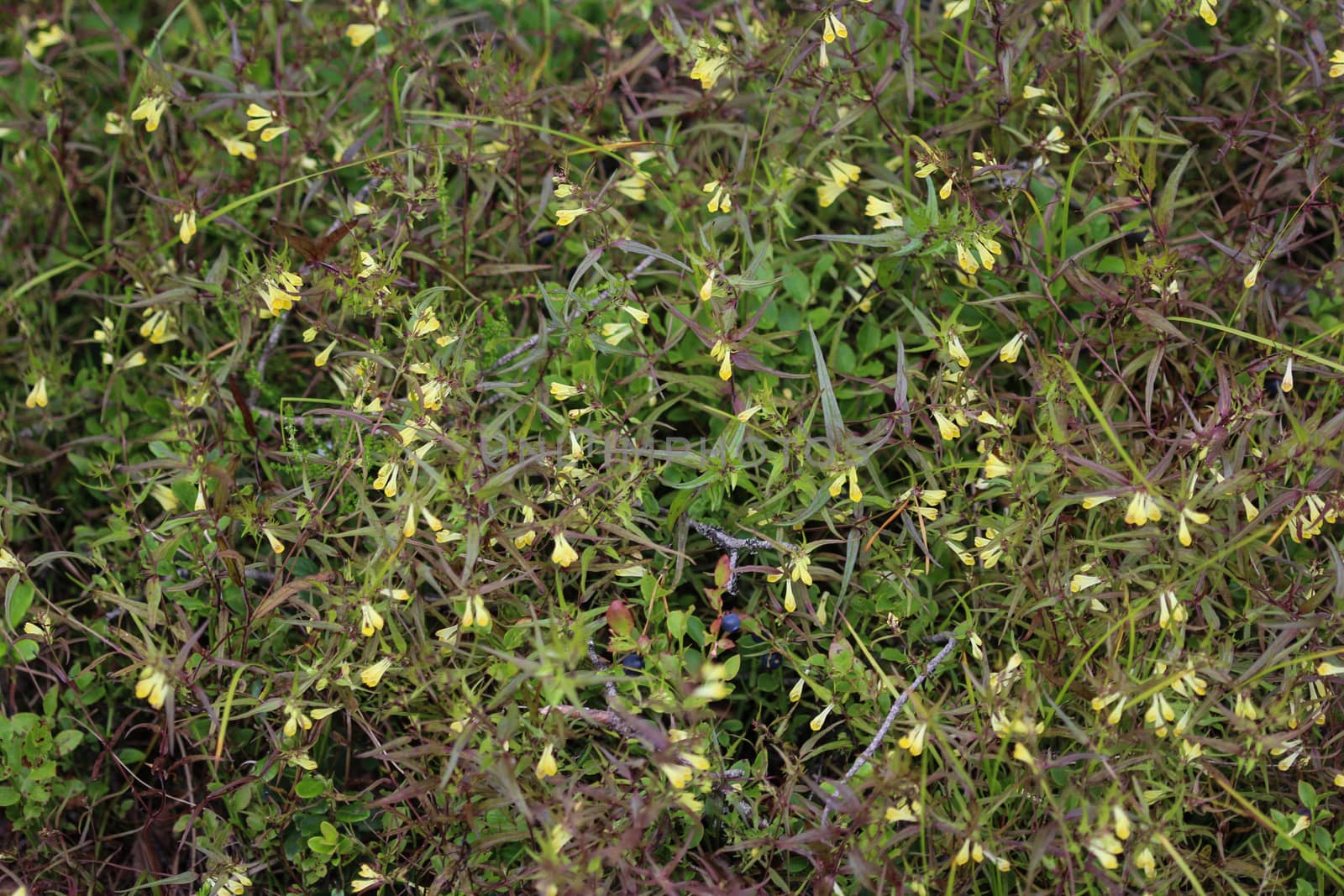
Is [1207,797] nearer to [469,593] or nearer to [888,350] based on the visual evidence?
[888,350]

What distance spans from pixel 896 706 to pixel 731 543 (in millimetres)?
451

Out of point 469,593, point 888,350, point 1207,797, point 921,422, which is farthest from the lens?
point 888,350

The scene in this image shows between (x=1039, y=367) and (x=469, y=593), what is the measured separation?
1204 millimetres

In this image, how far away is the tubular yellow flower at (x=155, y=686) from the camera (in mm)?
1843

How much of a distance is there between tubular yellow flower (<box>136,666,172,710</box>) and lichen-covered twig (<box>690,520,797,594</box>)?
40.3 inches

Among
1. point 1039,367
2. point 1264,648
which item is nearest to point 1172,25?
point 1039,367

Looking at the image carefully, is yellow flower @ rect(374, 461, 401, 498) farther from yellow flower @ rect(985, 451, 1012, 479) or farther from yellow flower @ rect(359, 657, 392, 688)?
yellow flower @ rect(985, 451, 1012, 479)

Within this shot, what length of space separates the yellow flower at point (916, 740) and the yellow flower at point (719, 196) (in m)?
1.05

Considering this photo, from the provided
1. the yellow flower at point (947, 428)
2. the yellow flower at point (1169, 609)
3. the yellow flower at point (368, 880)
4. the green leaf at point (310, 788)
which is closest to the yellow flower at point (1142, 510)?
the yellow flower at point (1169, 609)

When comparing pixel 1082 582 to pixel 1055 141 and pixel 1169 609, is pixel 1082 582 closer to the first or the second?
pixel 1169 609

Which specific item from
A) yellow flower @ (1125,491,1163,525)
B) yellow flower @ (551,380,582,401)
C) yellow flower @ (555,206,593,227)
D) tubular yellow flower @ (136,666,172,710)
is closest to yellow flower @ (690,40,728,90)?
yellow flower @ (555,206,593,227)

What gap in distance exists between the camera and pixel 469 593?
6.01ft

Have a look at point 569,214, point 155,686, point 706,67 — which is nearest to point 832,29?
point 706,67

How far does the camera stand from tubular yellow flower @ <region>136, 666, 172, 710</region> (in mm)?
1843
